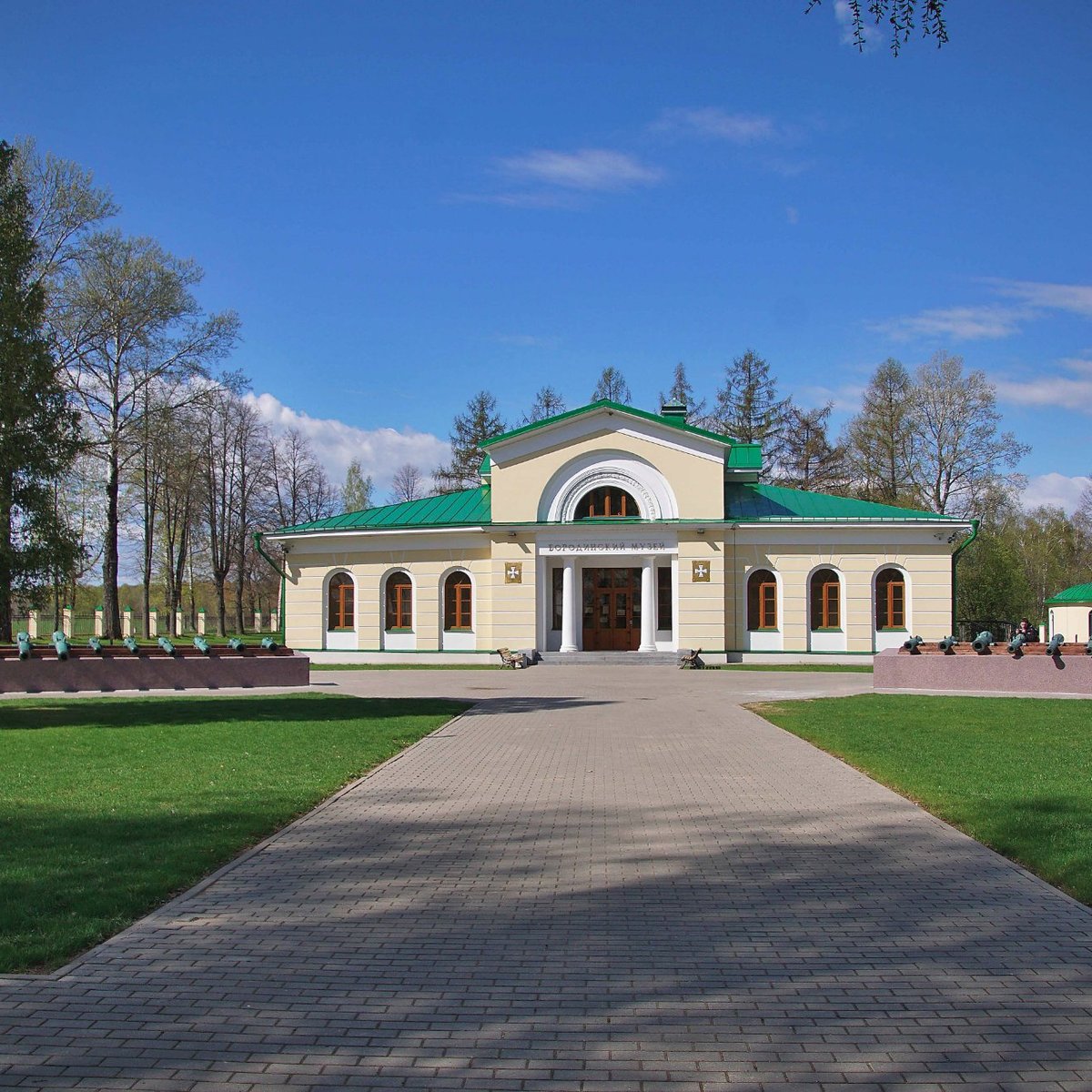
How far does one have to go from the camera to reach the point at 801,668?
100 feet

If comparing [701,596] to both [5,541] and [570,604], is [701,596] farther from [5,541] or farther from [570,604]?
[5,541]

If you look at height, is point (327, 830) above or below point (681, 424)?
below

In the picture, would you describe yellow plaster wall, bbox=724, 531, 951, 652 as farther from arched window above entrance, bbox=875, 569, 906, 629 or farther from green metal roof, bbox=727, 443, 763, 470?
green metal roof, bbox=727, 443, 763, 470

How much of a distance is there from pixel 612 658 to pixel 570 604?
234cm

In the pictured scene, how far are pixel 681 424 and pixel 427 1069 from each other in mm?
30215

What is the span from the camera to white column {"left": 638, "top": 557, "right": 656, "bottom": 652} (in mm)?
32250

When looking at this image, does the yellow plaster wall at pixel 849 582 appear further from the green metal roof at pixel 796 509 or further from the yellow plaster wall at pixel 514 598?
the yellow plaster wall at pixel 514 598

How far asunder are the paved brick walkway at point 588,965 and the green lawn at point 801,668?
20.9m

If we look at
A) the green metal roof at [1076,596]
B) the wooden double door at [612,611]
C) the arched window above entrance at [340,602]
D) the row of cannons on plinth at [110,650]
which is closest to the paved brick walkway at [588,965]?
the row of cannons on plinth at [110,650]

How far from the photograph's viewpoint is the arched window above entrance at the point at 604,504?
32.7m

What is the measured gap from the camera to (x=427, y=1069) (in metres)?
3.91

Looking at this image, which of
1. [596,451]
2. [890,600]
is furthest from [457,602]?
[890,600]

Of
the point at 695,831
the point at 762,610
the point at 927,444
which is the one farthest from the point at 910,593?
the point at 695,831

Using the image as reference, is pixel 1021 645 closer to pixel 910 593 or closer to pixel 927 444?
pixel 910 593
